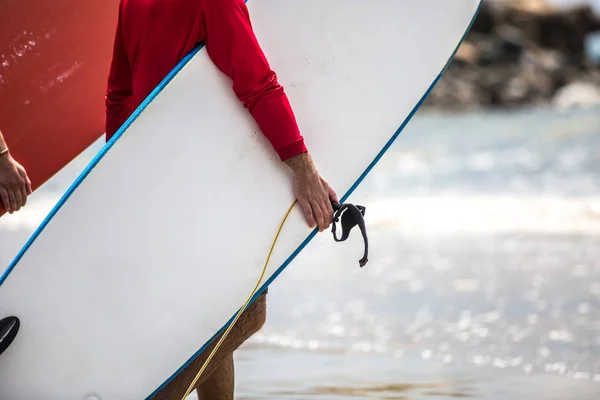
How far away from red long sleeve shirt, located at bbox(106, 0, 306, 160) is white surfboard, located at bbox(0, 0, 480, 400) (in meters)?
0.06

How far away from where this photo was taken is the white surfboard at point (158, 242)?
221 centimetres

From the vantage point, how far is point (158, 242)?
2.27 meters

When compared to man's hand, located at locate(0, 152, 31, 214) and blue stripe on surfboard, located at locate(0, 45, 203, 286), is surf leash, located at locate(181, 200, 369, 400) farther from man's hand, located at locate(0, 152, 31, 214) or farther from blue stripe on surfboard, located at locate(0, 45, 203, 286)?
man's hand, located at locate(0, 152, 31, 214)

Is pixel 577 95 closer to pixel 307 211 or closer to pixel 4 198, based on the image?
pixel 307 211

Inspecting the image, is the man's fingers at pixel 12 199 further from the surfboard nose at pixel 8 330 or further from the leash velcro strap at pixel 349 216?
the leash velcro strap at pixel 349 216

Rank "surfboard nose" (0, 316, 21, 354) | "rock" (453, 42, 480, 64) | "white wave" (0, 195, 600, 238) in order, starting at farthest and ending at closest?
"rock" (453, 42, 480, 64) → "white wave" (0, 195, 600, 238) → "surfboard nose" (0, 316, 21, 354)

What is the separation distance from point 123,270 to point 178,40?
0.58 metres

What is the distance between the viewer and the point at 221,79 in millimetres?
2270

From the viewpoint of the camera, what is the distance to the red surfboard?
2.93m

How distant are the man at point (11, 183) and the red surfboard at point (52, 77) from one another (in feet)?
2.00

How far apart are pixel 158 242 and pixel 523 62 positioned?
1250 inches

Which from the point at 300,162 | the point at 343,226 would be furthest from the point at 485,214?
the point at 300,162

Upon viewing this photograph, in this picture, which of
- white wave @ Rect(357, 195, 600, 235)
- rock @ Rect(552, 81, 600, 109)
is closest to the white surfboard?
white wave @ Rect(357, 195, 600, 235)

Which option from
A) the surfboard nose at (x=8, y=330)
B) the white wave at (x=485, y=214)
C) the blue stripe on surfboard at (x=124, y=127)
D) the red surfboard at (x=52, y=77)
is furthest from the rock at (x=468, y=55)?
the surfboard nose at (x=8, y=330)
